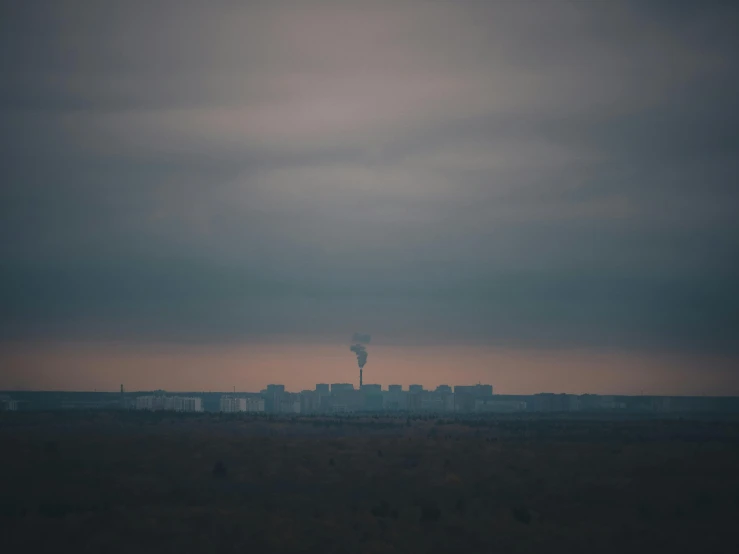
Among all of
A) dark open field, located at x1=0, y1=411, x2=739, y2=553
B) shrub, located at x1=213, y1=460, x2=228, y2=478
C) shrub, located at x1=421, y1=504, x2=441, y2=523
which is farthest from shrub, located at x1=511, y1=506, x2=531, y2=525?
shrub, located at x1=213, y1=460, x2=228, y2=478

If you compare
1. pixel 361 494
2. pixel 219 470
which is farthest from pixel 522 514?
pixel 219 470

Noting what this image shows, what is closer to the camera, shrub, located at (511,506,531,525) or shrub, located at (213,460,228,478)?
shrub, located at (511,506,531,525)

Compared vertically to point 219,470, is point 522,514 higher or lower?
lower

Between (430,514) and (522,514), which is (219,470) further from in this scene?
(522,514)

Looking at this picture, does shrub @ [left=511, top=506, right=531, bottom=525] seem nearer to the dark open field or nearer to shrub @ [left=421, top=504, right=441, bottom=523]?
the dark open field

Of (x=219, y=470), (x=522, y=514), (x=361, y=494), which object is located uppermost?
(x=219, y=470)

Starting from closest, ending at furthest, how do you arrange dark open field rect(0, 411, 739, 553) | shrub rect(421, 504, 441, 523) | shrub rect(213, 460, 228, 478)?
dark open field rect(0, 411, 739, 553) → shrub rect(421, 504, 441, 523) → shrub rect(213, 460, 228, 478)

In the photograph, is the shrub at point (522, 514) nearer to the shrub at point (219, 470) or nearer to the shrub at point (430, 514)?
the shrub at point (430, 514)

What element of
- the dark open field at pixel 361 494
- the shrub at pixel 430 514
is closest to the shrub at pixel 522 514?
the dark open field at pixel 361 494
